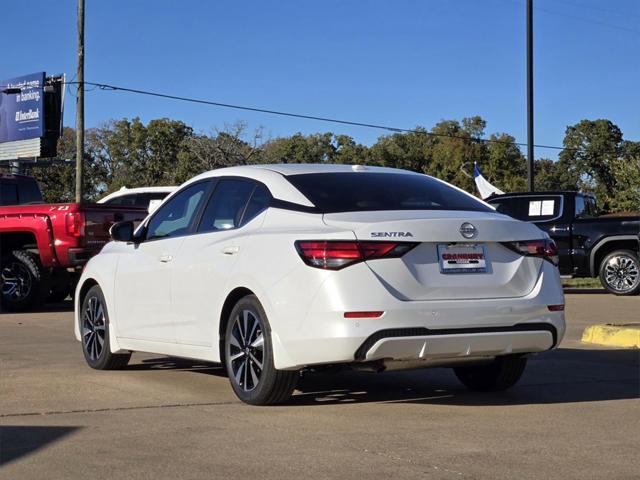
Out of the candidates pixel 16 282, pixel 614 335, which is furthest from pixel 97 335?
pixel 16 282

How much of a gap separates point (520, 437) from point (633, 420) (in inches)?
38.7

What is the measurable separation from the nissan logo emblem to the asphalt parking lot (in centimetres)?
114

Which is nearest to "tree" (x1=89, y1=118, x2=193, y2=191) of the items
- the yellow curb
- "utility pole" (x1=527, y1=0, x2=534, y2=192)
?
"utility pole" (x1=527, y1=0, x2=534, y2=192)

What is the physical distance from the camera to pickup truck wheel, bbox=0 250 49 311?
14.7m

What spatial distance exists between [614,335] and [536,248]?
13.1ft

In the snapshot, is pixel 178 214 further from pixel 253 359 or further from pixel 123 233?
pixel 253 359

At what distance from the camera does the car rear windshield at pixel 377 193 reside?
650cm

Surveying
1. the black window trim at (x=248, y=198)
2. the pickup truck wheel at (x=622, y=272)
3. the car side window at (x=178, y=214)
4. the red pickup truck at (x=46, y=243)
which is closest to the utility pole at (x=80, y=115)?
the red pickup truck at (x=46, y=243)

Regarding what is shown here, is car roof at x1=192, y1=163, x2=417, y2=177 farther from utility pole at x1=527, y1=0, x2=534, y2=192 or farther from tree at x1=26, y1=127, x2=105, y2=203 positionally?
tree at x1=26, y1=127, x2=105, y2=203

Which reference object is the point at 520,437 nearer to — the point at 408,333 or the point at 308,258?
the point at 408,333

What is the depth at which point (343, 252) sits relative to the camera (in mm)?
5895

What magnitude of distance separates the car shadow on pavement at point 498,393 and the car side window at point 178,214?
153cm

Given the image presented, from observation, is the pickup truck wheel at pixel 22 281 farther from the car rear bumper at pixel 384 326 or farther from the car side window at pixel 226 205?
the car rear bumper at pixel 384 326

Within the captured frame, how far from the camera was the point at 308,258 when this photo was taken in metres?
5.95
